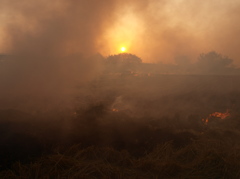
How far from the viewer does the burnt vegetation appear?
4246mm

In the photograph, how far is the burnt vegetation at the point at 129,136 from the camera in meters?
4.25

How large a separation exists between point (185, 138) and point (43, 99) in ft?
21.1

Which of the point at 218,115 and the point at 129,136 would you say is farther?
the point at 218,115

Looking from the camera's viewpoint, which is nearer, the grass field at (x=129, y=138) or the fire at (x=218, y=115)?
the grass field at (x=129, y=138)

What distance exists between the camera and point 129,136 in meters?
5.84

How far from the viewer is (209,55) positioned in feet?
76.6

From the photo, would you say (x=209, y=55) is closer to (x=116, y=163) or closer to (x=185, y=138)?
(x=185, y=138)

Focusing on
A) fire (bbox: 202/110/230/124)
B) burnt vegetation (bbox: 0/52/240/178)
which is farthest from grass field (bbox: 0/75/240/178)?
fire (bbox: 202/110/230/124)

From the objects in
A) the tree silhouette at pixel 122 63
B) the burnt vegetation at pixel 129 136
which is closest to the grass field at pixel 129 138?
the burnt vegetation at pixel 129 136

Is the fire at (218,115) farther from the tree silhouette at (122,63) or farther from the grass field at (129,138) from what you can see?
the tree silhouette at (122,63)

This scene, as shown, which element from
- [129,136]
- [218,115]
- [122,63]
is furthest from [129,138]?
[122,63]

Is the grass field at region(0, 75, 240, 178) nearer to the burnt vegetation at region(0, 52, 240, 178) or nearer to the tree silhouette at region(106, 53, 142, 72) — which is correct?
the burnt vegetation at region(0, 52, 240, 178)

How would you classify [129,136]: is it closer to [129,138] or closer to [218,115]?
[129,138]

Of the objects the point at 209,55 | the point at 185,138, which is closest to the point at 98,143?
the point at 185,138
